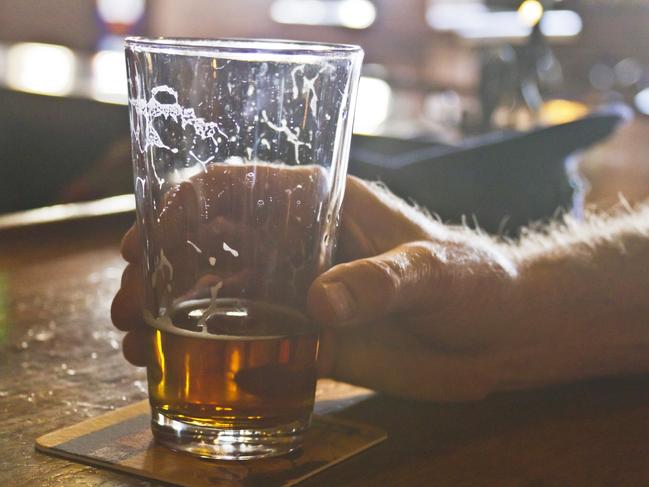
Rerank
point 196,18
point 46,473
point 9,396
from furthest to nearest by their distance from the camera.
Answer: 1. point 196,18
2. point 9,396
3. point 46,473

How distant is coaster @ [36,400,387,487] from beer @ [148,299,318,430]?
0.02 m

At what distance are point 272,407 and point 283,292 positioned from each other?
56 mm

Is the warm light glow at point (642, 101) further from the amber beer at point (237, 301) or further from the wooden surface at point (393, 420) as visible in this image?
the amber beer at point (237, 301)

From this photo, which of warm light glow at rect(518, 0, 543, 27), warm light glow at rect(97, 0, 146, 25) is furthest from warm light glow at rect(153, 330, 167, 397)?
warm light glow at rect(97, 0, 146, 25)

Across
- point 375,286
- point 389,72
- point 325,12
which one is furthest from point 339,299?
point 325,12

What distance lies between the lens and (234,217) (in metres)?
0.45

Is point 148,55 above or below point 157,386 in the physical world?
above

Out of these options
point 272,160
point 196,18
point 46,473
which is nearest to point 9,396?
point 46,473

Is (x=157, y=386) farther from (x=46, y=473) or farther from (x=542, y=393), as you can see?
(x=542, y=393)

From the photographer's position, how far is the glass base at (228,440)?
471mm

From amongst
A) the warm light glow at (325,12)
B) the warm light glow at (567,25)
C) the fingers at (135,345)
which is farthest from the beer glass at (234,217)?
the warm light glow at (325,12)

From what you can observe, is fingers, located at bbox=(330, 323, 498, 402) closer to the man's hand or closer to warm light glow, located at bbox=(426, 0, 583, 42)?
the man's hand

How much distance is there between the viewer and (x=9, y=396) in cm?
56

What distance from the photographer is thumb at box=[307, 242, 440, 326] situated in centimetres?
47
